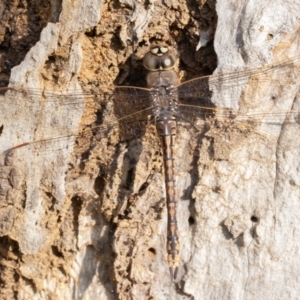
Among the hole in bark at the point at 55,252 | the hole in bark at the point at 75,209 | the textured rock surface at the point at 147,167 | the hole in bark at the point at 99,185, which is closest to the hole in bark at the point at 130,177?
the textured rock surface at the point at 147,167

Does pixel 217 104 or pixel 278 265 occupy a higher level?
pixel 217 104

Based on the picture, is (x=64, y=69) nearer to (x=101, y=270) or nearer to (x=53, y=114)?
(x=53, y=114)

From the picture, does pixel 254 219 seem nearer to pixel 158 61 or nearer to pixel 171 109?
pixel 171 109

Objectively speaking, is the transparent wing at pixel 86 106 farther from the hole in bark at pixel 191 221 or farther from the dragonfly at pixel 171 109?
the hole in bark at pixel 191 221

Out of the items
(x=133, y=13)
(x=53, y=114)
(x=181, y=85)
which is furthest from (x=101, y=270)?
(x=133, y=13)

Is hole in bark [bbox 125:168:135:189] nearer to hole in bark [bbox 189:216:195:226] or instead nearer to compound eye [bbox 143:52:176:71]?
hole in bark [bbox 189:216:195:226]

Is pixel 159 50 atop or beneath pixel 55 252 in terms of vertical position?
atop

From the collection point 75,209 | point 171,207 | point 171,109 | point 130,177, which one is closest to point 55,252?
point 75,209
